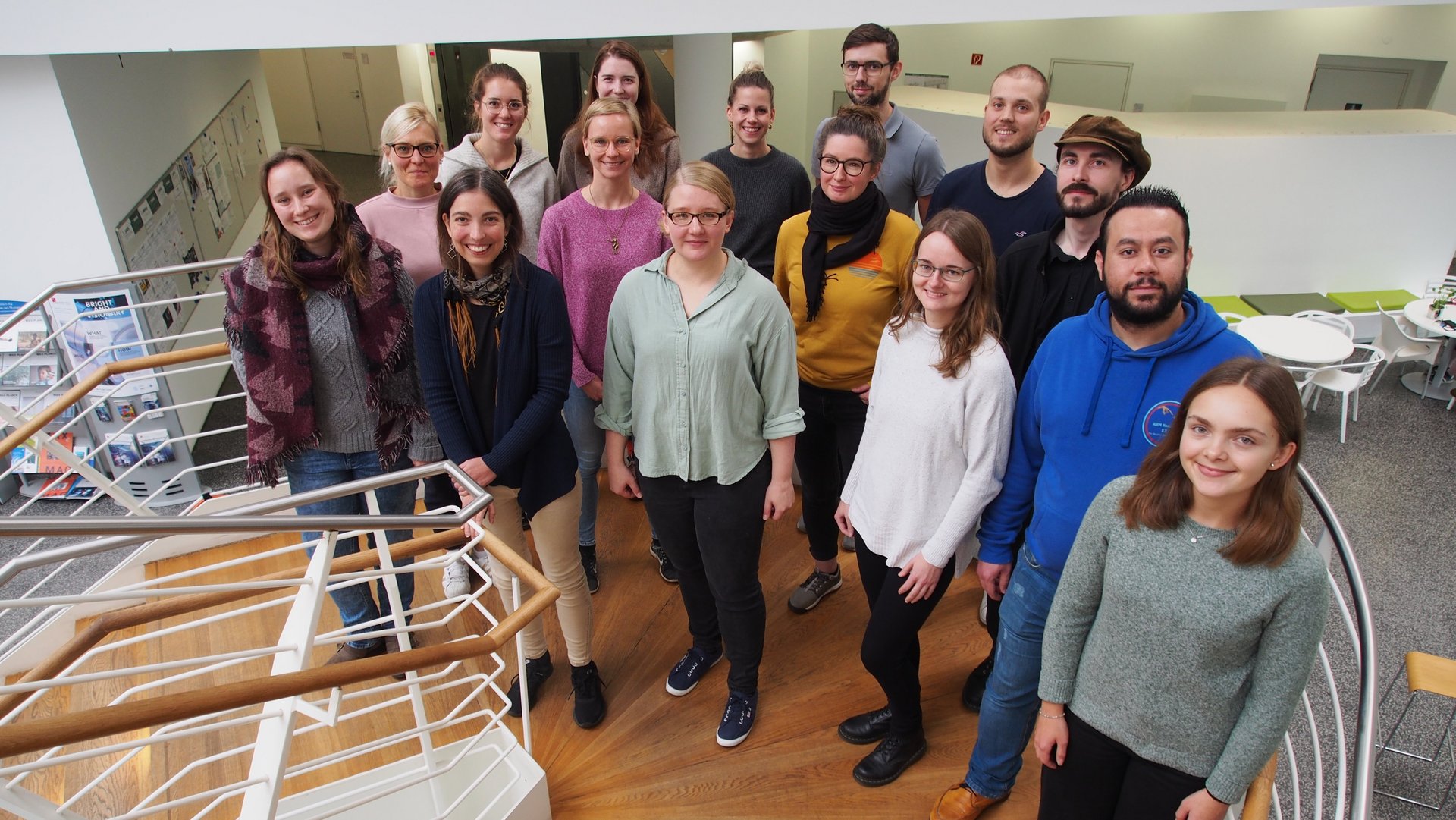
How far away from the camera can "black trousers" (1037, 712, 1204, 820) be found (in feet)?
5.62

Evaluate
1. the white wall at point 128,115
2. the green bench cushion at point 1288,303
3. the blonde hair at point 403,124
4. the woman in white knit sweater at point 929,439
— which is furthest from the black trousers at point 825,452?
the green bench cushion at point 1288,303

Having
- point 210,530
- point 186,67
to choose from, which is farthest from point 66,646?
point 186,67

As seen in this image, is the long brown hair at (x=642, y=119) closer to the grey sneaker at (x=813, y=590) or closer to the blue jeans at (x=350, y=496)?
the blue jeans at (x=350, y=496)

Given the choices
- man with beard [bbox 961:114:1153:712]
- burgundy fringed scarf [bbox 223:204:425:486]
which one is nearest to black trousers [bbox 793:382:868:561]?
man with beard [bbox 961:114:1153:712]

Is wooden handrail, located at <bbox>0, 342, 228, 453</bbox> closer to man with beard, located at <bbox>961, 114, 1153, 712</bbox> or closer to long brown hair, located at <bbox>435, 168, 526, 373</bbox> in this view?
long brown hair, located at <bbox>435, 168, 526, 373</bbox>

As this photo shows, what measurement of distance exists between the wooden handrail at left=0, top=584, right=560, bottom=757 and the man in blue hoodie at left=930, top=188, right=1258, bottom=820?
1.23 metres

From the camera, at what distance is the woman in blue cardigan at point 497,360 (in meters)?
2.18

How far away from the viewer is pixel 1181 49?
30.2 ft

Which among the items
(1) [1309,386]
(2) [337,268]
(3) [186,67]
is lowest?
(1) [1309,386]

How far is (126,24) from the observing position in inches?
139

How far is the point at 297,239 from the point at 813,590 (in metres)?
2.10

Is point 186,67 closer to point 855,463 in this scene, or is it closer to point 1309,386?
point 855,463

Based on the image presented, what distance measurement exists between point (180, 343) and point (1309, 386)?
7421 millimetres

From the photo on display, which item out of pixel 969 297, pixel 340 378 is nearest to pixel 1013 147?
pixel 969 297
